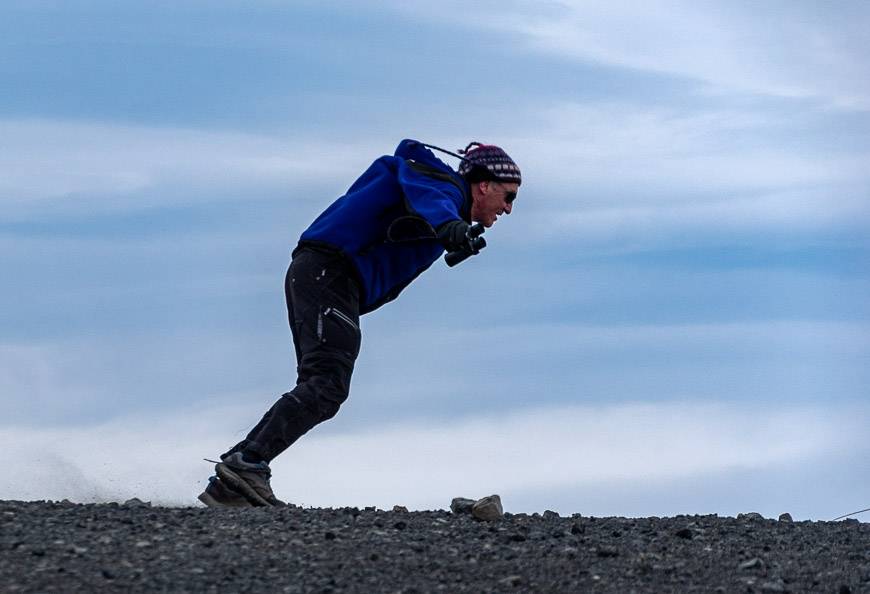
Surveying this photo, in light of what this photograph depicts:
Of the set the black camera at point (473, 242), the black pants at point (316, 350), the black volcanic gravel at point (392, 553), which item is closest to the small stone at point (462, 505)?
the black volcanic gravel at point (392, 553)

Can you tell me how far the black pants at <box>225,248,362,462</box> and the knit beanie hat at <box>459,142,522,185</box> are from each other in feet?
3.82

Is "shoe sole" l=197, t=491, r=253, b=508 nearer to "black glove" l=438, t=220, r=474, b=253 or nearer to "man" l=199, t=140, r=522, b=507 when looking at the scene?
"man" l=199, t=140, r=522, b=507

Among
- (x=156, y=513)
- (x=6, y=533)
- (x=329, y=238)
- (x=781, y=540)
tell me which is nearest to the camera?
(x=6, y=533)

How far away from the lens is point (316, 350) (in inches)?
348

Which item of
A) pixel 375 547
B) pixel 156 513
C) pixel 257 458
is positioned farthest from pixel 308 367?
pixel 375 547

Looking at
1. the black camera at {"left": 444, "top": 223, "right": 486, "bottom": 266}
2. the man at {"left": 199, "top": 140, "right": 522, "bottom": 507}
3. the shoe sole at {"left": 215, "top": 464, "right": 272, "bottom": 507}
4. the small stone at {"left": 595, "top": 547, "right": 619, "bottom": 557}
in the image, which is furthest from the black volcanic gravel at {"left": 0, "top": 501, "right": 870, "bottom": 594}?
the black camera at {"left": 444, "top": 223, "right": 486, "bottom": 266}

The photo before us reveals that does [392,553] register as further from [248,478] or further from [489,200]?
[489,200]

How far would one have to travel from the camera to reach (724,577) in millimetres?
7004

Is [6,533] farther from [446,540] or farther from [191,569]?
[446,540]

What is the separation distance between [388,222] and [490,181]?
32.5 inches

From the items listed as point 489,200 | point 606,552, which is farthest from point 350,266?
point 606,552

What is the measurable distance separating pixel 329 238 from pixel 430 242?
69 cm

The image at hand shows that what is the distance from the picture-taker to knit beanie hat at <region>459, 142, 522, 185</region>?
927 cm

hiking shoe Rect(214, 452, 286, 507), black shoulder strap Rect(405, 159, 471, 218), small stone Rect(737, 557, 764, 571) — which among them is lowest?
small stone Rect(737, 557, 764, 571)
